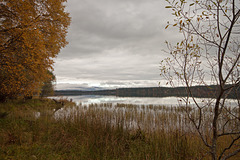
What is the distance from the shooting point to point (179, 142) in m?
5.11

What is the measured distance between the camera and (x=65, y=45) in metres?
10.4

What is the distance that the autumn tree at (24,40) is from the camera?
6.02 m

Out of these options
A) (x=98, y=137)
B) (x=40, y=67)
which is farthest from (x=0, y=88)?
(x=98, y=137)

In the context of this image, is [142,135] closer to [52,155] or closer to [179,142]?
[179,142]

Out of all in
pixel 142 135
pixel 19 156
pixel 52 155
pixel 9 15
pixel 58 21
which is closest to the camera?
pixel 19 156

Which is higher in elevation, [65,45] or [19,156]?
[65,45]

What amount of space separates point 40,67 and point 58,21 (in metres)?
3.51

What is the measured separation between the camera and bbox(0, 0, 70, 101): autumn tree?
602cm

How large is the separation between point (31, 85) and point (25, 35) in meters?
3.17

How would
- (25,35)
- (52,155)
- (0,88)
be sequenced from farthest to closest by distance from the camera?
(0,88), (25,35), (52,155)

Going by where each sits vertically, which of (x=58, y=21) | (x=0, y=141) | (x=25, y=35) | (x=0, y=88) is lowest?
(x=0, y=141)

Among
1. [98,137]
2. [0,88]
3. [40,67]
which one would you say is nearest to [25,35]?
[40,67]

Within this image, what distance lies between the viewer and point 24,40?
5852mm

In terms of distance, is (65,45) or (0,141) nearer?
(0,141)
